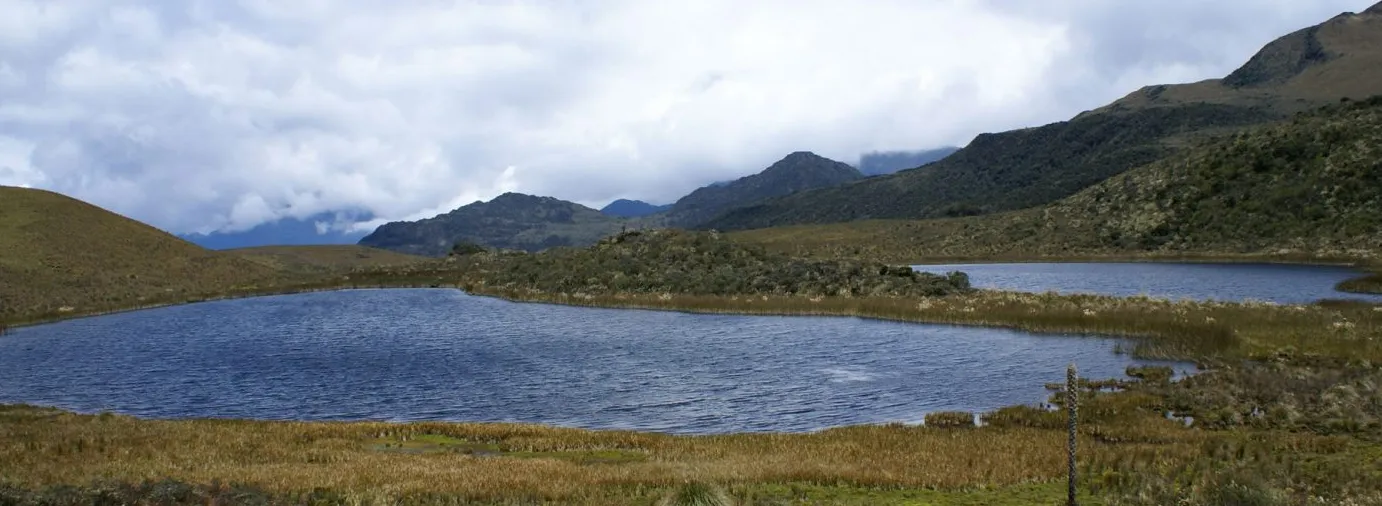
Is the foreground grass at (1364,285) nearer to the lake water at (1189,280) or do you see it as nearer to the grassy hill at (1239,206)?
the lake water at (1189,280)

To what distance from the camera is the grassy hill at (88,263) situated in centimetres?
11019

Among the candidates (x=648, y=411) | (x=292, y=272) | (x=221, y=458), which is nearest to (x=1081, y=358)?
(x=648, y=411)

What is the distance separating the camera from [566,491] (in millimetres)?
18531

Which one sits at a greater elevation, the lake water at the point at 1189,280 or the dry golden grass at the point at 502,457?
the lake water at the point at 1189,280

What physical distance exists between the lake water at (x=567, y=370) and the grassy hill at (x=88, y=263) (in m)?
39.8

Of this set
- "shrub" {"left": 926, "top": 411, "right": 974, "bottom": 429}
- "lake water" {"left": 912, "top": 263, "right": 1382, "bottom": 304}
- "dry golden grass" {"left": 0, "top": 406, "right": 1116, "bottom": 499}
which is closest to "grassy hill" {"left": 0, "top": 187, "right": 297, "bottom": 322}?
"dry golden grass" {"left": 0, "top": 406, "right": 1116, "bottom": 499}

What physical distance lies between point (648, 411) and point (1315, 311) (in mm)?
42118

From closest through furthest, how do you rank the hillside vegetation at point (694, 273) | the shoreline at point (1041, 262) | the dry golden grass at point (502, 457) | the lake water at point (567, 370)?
the dry golden grass at point (502, 457)
the lake water at point (567, 370)
the hillside vegetation at point (694, 273)
the shoreline at point (1041, 262)

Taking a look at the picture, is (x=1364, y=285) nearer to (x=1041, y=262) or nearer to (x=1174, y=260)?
A: (x=1174, y=260)

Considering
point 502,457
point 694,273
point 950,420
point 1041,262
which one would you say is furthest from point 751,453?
point 1041,262

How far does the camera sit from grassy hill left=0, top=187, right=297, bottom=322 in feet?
362

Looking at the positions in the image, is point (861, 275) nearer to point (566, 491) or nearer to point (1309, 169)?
point (566, 491)

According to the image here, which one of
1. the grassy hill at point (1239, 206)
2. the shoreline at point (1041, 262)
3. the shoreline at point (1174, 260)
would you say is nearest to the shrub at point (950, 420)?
the shoreline at point (1041, 262)

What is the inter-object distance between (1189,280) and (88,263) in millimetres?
145617
